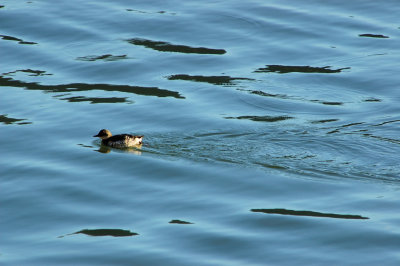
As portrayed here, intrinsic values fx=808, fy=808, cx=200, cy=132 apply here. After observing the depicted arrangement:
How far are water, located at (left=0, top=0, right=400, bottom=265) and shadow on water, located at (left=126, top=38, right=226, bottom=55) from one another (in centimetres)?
7

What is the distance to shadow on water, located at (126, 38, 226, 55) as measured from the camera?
2069cm

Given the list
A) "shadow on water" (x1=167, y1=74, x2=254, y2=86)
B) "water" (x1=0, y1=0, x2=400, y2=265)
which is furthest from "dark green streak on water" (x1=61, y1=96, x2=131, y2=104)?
"shadow on water" (x1=167, y1=74, x2=254, y2=86)

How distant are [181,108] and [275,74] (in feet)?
10.3

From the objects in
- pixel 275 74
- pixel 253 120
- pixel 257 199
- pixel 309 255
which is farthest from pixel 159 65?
pixel 309 255

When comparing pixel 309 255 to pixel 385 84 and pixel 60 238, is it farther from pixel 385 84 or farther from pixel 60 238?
pixel 385 84

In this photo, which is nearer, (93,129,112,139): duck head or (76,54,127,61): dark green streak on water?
(93,129,112,139): duck head

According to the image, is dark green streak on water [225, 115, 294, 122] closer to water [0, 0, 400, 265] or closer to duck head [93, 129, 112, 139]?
water [0, 0, 400, 265]

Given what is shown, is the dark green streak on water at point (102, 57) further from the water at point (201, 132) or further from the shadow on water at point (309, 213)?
the shadow on water at point (309, 213)

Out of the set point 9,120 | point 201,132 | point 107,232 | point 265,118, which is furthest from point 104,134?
point 107,232

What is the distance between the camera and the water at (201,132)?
1126cm

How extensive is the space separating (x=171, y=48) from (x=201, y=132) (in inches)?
242

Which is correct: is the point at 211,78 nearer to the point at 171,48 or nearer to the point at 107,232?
the point at 171,48

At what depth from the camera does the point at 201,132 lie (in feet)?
50.2

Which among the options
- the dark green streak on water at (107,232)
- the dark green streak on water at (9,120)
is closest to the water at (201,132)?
the dark green streak on water at (107,232)
